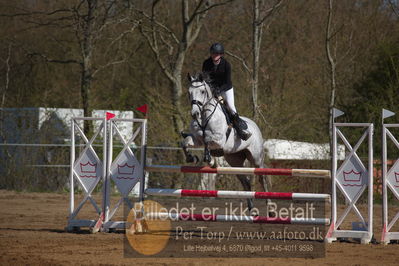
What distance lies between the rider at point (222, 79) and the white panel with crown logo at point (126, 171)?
4.76ft

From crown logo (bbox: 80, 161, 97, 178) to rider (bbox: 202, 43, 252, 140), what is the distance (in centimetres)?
Result: 195

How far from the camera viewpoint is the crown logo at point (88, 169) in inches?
316

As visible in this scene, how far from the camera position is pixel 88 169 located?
26.4ft

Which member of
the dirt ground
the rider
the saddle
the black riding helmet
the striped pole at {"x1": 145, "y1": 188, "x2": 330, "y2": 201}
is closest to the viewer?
the dirt ground

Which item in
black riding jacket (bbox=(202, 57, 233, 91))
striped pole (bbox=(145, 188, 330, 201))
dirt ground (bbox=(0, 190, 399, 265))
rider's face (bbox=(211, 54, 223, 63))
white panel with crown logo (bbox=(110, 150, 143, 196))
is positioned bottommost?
dirt ground (bbox=(0, 190, 399, 265))

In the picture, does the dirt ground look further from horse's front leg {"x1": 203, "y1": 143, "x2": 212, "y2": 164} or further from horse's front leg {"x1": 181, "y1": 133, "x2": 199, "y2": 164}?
horse's front leg {"x1": 203, "y1": 143, "x2": 212, "y2": 164}

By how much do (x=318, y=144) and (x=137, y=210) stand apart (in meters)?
7.94

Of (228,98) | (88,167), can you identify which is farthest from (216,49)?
(88,167)

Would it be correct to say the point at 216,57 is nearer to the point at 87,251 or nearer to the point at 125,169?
the point at 125,169

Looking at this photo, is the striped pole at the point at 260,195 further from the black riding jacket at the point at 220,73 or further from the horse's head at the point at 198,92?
the black riding jacket at the point at 220,73

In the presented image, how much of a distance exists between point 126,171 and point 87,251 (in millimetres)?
1686

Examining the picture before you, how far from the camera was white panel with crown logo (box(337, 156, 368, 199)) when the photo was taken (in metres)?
7.37

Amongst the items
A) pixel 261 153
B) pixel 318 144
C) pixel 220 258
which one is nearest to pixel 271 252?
pixel 220 258

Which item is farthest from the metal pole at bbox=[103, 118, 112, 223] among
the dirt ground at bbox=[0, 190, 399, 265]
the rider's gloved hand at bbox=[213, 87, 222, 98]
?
the rider's gloved hand at bbox=[213, 87, 222, 98]
